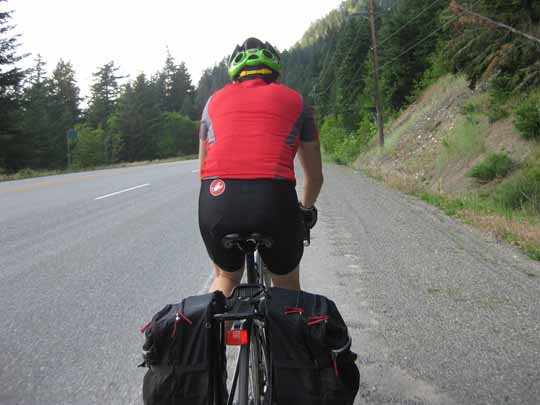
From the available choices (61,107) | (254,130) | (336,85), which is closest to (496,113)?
(254,130)

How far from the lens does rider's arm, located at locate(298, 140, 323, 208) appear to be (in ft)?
8.33

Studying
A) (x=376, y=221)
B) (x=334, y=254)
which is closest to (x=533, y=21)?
(x=376, y=221)

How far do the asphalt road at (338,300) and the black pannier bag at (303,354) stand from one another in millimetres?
1028

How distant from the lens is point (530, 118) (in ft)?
38.8

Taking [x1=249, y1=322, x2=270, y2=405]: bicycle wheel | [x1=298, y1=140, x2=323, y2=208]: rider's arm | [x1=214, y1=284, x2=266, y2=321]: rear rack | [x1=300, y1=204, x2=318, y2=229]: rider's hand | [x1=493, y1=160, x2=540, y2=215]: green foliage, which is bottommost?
[x1=493, y1=160, x2=540, y2=215]: green foliage

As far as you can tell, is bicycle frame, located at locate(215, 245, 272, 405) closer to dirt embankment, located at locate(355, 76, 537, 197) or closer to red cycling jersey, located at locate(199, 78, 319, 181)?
red cycling jersey, located at locate(199, 78, 319, 181)

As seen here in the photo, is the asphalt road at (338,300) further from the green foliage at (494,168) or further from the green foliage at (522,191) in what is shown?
the green foliage at (494,168)

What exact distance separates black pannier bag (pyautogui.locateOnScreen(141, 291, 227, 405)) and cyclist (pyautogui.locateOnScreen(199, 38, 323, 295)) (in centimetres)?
41

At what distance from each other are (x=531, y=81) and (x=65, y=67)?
82.6m

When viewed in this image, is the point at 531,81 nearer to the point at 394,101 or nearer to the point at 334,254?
the point at 334,254

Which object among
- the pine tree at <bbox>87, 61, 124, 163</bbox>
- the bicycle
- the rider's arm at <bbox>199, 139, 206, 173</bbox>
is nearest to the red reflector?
the bicycle

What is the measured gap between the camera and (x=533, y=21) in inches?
416

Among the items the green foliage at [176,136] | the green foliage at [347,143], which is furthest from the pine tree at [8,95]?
the green foliage at [176,136]

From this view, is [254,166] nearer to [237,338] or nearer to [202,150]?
[202,150]
